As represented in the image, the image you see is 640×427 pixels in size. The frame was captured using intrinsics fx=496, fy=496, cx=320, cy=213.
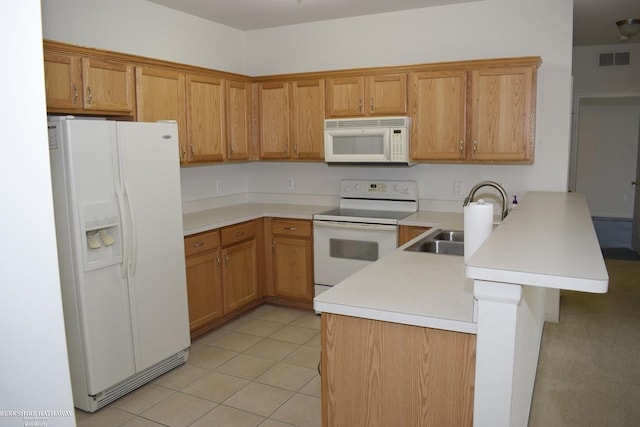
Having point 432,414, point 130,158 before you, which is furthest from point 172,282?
point 432,414

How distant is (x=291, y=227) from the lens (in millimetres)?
4449

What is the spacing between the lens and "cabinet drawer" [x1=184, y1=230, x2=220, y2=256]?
364 centimetres

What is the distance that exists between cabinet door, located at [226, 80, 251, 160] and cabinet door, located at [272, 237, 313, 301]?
871 mm

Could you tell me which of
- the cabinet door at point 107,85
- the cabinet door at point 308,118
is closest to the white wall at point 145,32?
the cabinet door at point 107,85

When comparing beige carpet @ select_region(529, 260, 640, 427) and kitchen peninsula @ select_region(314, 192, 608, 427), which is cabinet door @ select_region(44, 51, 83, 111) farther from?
beige carpet @ select_region(529, 260, 640, 427)

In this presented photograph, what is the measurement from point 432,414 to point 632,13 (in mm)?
4278

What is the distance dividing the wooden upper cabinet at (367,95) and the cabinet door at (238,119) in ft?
2.64

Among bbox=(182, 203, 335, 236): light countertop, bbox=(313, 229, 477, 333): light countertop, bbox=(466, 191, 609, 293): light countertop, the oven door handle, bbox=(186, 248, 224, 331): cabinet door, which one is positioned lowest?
bbox=(186, 248, 224, 331): cabinet door

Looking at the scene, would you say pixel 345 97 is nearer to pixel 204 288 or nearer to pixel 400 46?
pixel 400 46

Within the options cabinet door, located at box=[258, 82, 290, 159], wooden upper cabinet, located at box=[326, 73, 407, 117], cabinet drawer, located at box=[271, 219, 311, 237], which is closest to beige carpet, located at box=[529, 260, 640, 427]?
cabinet drawer, located at box=[271, 219, 311, 237]

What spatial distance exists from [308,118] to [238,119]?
641 mm

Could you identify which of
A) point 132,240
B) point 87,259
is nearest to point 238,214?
point 132,240

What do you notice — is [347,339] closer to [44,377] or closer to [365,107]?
[44,377]

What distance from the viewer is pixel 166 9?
13.4 feet
